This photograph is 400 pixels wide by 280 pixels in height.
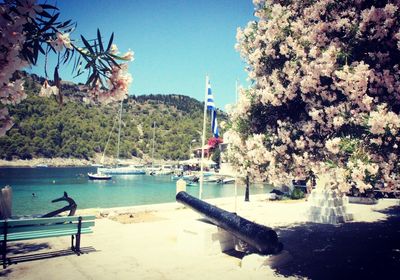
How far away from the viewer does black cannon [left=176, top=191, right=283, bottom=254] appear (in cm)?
721

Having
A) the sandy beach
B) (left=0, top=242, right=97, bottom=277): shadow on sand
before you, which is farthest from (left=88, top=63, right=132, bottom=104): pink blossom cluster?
(left=0, top=242, right=97, bottom=277): shadow on sand

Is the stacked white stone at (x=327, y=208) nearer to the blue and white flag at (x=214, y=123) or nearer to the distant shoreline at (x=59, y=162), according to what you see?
the blue and white flag at (x=214, y=123)

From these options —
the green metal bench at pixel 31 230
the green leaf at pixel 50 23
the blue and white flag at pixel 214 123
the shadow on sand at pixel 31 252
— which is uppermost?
the blue and white flag at pixel 214 123

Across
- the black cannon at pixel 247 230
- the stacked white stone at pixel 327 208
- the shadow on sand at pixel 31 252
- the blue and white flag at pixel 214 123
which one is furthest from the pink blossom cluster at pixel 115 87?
the blue and white flag at pixel 214 123

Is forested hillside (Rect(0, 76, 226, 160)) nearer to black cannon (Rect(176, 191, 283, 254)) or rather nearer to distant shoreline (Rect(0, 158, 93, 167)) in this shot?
distant shoreline (Rect(0, 158, 93, 167))

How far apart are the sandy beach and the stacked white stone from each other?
60cm

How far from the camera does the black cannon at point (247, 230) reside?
7.21 meters

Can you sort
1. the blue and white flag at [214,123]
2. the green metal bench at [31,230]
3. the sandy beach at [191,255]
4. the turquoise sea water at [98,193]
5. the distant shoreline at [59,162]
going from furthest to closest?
the distant shoreline at [59,162] → the turquoise sea water at [98,193] → the blue and white flag at [214,123] → the green metal bench at [31,230] → the sandy beach at [191,255]

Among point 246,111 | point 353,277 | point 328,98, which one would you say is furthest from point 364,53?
point 353,277

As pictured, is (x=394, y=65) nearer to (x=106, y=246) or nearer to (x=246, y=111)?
(x=246, y=111)

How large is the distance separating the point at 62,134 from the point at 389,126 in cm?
16023

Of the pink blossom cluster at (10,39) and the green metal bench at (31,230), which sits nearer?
the pink blossom cluster at (10,39)

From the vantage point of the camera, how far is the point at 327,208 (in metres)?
13.7

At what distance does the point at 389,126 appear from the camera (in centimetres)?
486
